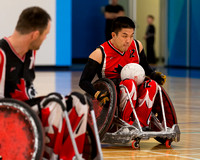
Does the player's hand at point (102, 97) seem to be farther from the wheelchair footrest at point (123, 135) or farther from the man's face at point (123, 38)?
the man's face at point (123, 38)

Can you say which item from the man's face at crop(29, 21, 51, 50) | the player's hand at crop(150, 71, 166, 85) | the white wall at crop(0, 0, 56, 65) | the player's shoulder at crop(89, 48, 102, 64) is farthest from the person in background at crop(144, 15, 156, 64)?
the man's face at crop(29, 21, 51, 50)

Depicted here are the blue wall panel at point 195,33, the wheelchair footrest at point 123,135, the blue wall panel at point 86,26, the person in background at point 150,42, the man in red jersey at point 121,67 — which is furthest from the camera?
the person in background at point 150,42

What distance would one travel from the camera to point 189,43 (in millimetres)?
18453

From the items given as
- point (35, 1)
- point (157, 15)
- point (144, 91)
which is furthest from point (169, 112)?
point (157, 15)

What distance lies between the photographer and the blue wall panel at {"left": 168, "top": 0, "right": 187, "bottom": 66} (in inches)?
733

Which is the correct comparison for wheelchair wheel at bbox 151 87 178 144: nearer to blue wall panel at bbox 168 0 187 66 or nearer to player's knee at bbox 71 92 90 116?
player's knee at bbox 71 92 90 116

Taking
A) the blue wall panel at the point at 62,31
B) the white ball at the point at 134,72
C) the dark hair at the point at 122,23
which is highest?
the dark hair at the point at 122,23

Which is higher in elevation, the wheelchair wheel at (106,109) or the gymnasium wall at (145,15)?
the wheelchair wheel at (106,109)

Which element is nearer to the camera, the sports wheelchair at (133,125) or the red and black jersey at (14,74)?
the red and black jersey at (14,74)

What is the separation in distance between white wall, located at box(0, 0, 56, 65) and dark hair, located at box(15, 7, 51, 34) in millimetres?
12808

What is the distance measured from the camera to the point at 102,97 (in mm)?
4602

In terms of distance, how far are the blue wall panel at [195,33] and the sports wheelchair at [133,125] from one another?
1319 cm

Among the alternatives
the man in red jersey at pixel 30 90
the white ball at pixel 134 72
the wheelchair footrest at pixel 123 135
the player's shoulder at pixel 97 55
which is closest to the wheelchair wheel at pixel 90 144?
the man in red jersey at pixel 30 90

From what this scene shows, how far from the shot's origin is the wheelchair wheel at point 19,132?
3.11 meters
